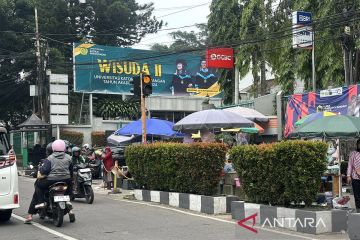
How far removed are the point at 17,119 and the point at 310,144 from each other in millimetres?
34538

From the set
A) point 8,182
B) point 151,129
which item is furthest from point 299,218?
point 151,129

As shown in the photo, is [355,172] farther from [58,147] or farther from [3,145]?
[3,145]

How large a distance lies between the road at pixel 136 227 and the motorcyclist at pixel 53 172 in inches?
18.3

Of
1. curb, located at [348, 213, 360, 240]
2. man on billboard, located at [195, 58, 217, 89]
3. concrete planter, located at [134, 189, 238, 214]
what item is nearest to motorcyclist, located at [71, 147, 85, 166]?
→ concrete planter, located at [134, 189, 238, 214]

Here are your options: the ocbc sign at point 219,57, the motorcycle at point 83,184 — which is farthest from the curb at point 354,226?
the ocbc sign at point 219,57

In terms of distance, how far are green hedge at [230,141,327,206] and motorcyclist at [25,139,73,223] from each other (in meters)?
3.40

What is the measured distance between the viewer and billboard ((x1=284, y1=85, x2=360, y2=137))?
16359 mm

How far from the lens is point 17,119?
39.9 metres

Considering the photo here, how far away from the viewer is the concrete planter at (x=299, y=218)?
8234mm

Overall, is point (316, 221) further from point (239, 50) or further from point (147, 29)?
point (147, 29)

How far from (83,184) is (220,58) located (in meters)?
15.9

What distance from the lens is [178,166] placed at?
12.0m

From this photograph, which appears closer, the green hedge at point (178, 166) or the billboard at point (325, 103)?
the green hedge at point (178, 166)

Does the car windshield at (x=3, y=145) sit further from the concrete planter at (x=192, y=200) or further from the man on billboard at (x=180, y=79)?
the man on billboard at (x=180, y=79)
